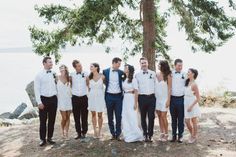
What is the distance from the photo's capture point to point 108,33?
20406 millimetres

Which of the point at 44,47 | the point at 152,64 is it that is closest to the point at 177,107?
the point at 152,64

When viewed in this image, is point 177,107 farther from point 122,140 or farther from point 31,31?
point 31,31

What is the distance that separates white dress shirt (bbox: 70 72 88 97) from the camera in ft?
44.7

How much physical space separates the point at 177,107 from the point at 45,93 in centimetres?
345

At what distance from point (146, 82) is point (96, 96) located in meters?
1.44

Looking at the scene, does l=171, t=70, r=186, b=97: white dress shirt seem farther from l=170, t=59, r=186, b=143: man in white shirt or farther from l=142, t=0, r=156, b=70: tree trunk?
l=142, t=0, r=156, b=70: tree trunk

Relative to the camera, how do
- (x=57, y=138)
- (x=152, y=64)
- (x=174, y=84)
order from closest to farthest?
(x=174, y=84)
(x=57, y=138)
(x=152, y=64)

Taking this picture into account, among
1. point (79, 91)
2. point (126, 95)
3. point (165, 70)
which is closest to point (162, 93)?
point (165, 70)

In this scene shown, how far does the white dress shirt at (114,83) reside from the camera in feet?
43.9

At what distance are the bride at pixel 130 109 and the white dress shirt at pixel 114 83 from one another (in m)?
0.19

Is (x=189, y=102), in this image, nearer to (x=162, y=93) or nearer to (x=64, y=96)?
(x=162, y=93)

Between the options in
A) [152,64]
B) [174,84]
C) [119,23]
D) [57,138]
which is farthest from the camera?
[119,23]

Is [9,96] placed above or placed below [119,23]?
below

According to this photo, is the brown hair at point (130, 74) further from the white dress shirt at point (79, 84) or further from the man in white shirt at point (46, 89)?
the man in white shirt at point (46, 89)
